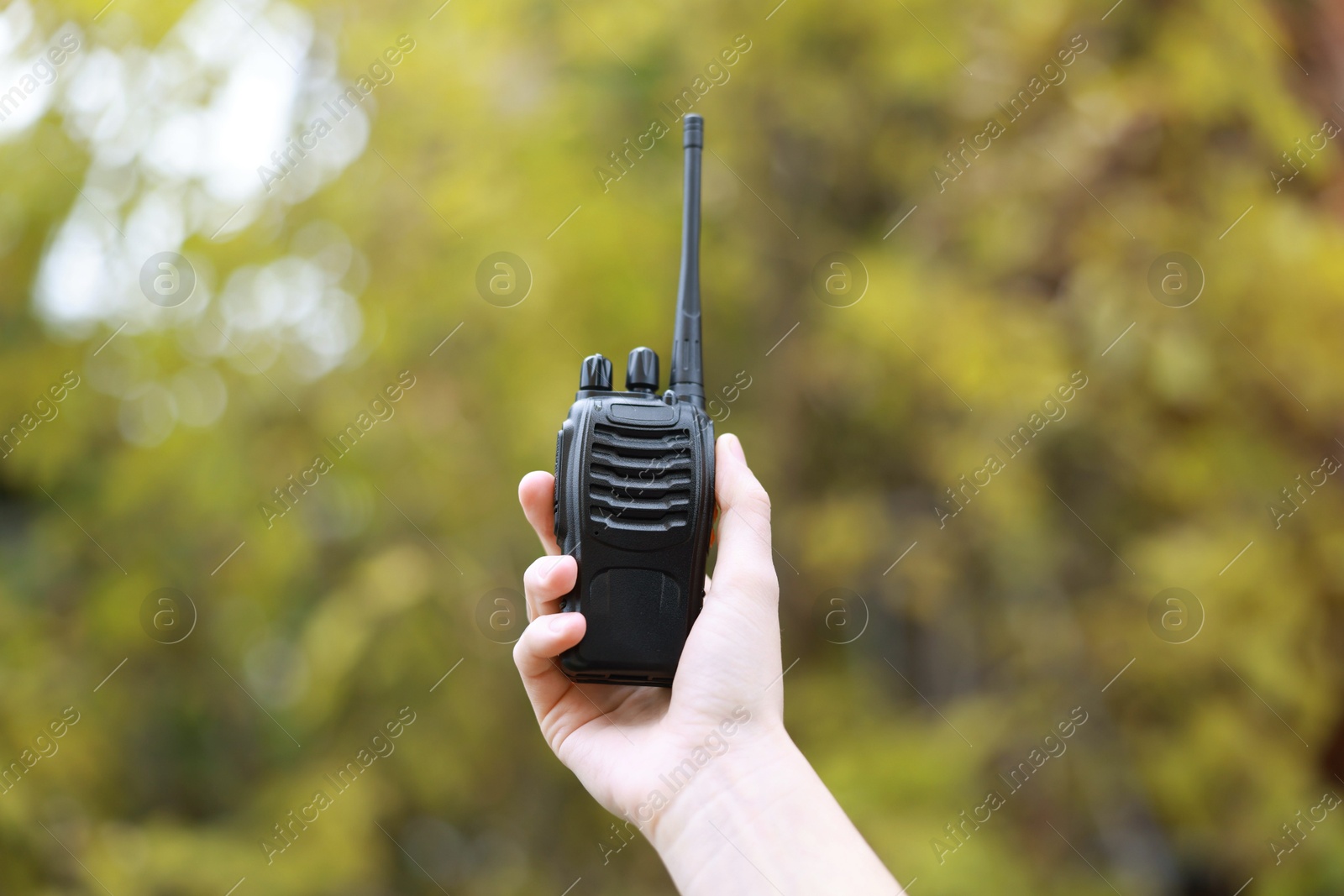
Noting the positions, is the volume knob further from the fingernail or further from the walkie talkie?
the fingernail

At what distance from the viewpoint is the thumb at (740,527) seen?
1.32 meters

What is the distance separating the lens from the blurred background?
2.40m

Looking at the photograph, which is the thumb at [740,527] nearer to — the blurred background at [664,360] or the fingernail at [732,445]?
the fingernail at [732,445]

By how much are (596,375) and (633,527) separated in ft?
0.77

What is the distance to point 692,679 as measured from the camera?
1286 mm

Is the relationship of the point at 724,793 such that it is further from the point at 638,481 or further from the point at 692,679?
the point at 638,481

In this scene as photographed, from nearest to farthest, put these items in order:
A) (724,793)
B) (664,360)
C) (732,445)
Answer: (724,793) < (732,445) < (664,360)

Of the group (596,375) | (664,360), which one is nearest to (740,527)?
(596,375)

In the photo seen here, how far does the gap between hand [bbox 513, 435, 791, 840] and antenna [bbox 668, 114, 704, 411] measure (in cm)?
10

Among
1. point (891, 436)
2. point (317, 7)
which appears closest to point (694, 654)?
point (891, 436)

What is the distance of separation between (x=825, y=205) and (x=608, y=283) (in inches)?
36.9

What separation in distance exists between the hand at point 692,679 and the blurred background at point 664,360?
1174 millimetres

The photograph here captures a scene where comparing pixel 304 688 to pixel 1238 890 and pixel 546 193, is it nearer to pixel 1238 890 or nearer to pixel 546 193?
pixel 546 193

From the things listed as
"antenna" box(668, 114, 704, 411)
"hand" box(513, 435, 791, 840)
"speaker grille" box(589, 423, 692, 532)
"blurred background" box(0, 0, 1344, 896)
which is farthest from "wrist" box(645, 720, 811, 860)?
"blurred background" box(0, 0, 1344, 896)
